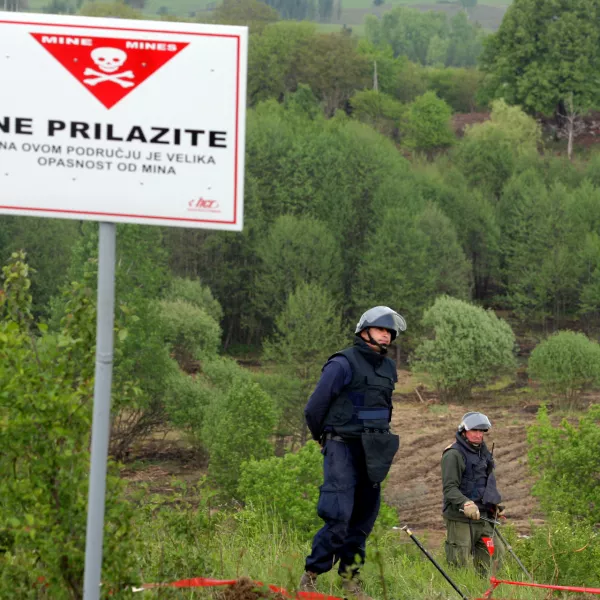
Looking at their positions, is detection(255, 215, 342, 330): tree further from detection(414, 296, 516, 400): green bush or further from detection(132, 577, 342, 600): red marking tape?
detection(132, 577, 342, 600): red marking tape

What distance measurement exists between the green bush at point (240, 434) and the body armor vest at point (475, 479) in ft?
73.2

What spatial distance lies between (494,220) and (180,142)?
5833 centimetres

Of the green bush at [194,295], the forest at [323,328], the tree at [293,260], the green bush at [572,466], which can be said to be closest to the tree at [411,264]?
the forest at [323,328]

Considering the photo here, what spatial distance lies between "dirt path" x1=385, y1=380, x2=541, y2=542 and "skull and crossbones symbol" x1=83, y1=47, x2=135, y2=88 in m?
25.1

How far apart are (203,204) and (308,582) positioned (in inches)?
123

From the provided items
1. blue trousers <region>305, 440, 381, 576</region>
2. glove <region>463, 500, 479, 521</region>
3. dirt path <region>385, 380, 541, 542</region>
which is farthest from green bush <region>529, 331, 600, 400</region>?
blue trousers <region>305, 440, 381, 576</region>

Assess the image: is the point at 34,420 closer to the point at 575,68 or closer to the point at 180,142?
the point at 180,142

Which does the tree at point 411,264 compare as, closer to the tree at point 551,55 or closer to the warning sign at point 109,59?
the tree at point 551,55

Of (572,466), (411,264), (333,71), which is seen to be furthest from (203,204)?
(333,71)

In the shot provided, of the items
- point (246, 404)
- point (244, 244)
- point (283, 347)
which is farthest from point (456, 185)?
point (246, 404)

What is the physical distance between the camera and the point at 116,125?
3920 mm

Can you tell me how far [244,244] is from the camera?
193ft

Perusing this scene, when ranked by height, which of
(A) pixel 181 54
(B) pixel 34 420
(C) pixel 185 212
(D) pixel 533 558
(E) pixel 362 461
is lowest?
(D) pixel 533 558

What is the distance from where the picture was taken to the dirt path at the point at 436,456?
33.3 m
